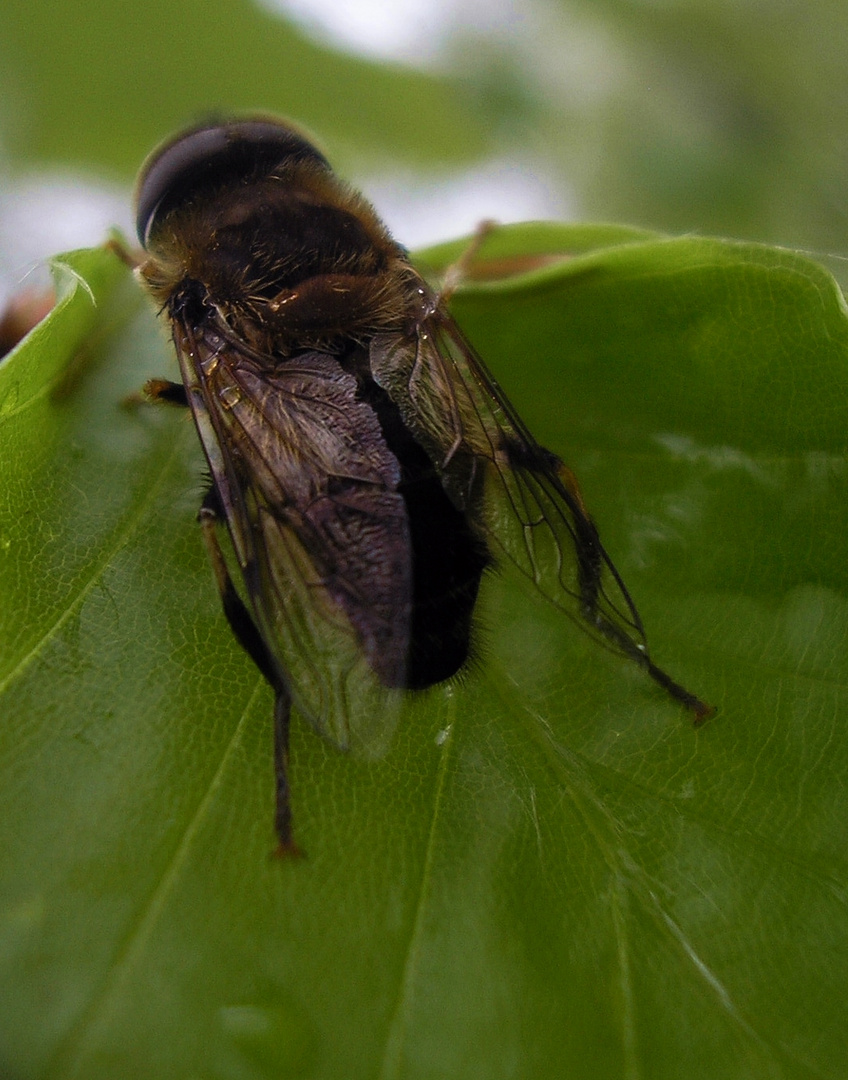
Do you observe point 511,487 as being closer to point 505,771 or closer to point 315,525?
point 315,525

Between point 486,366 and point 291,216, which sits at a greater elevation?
point 291,216

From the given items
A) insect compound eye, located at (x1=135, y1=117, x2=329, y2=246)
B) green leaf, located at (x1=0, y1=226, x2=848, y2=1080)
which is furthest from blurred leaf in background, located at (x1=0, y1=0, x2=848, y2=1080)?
insect compound eye, located at (x1=135, y1=117, x2=329, y2=246)

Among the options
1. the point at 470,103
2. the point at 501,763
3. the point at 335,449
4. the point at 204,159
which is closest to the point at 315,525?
the point at 335,449

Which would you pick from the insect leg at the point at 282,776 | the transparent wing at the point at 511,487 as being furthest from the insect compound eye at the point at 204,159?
the insect leg at the point at 282,776

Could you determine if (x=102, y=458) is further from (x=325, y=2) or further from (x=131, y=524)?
(x=325, y=2)

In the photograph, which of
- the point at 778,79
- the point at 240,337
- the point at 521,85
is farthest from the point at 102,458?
the point at 778,79

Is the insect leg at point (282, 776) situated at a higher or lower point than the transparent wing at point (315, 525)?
lower

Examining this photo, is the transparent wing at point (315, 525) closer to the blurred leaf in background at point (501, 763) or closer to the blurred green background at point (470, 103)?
the blurred leaf in background at point (501, 763)
